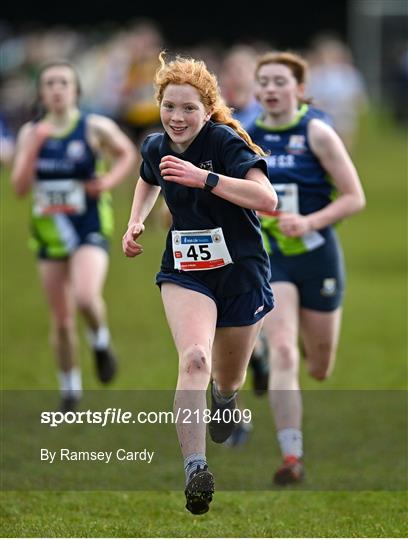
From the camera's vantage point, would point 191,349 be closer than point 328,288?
Yes

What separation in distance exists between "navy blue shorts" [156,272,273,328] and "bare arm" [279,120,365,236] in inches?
54.5

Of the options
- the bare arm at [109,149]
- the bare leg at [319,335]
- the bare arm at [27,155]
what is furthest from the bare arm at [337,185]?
the bare arm at [27,155]

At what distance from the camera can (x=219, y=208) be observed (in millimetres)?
6145

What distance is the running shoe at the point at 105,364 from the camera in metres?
9.77

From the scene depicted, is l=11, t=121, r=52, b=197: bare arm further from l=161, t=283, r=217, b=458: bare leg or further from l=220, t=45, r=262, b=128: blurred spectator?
l=161, t=283, r=217, b=458: bare leg

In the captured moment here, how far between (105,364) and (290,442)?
2.65m

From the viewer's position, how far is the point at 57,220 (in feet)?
31.0

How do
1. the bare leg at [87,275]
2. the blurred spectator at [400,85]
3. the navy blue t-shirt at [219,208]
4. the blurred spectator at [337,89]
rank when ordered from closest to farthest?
the navy blue t-shirt at [219,208], the bare leg at [87,275], the blurred spectator at [337,89], the blurred spectator at [400,85]

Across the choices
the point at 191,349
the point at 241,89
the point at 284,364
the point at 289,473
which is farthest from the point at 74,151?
the point at 191,349

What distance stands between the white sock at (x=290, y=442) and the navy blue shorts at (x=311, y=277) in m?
0.77

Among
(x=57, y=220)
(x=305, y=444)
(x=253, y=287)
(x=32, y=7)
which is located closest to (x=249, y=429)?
(x=305, y=444)

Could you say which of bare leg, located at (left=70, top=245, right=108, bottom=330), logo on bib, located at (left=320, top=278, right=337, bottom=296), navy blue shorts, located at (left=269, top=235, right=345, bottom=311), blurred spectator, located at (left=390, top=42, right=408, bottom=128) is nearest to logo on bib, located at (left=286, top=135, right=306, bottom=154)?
navy blue shorts, located at (left=269, top=235, right=345, bottom=311)

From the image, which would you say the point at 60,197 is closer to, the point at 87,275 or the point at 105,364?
the point at 87,275

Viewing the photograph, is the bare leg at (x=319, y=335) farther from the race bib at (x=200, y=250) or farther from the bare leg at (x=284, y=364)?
the race bib at (x=200, y=250)
